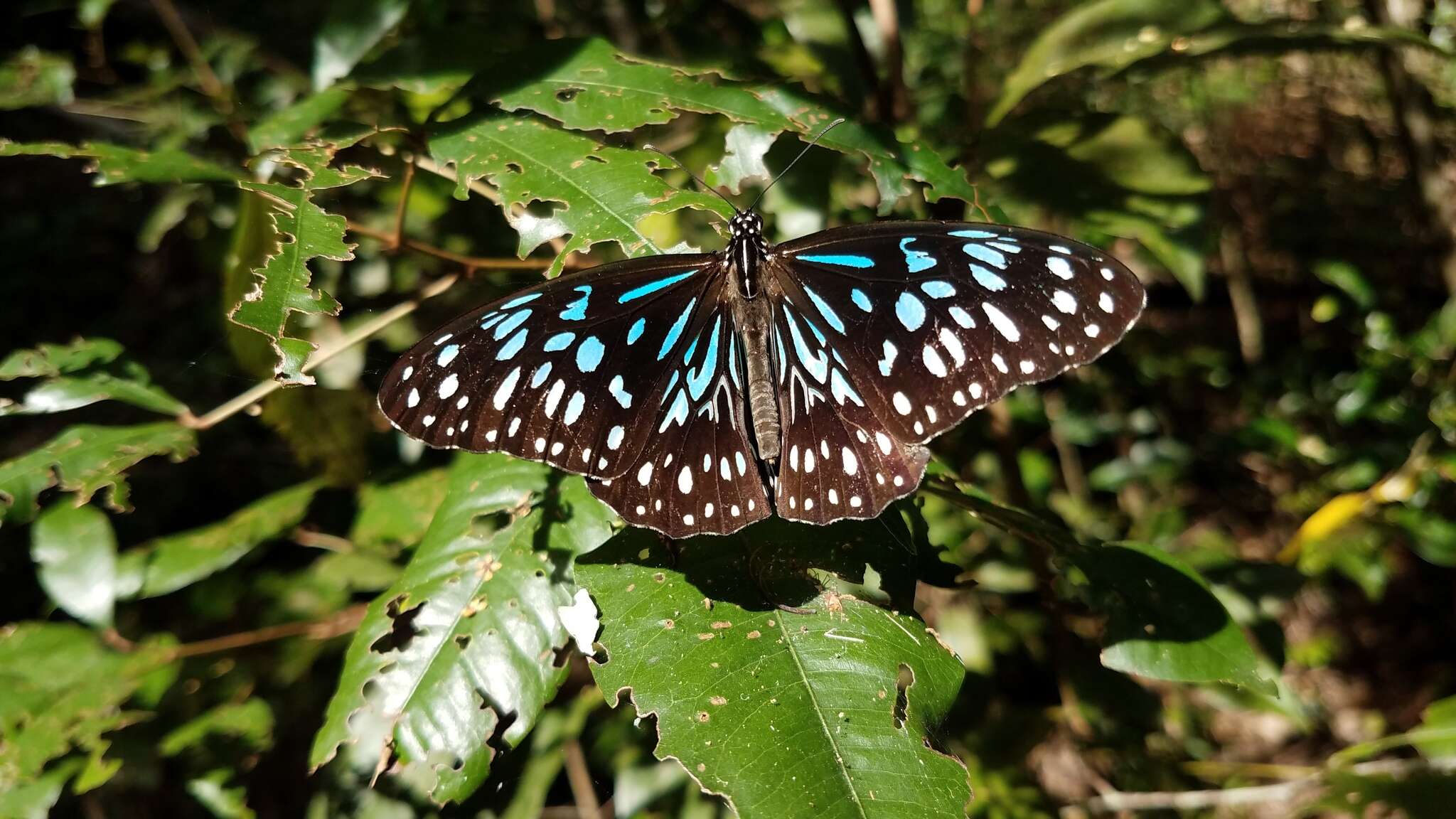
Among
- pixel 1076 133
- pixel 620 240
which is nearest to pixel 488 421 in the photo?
pixel 620 240

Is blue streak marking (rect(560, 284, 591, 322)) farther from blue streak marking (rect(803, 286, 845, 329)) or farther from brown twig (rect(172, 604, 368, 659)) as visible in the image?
brown twig (rect(172, 604, 368, 659))

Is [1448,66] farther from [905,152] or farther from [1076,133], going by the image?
[905,152]

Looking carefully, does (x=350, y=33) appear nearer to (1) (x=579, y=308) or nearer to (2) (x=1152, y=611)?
(1) (x=579, y=308)

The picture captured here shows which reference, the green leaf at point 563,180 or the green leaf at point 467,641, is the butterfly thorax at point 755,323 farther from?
the green leaf at point 467,641

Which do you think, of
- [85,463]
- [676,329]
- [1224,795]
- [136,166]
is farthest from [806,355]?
[1224,795]

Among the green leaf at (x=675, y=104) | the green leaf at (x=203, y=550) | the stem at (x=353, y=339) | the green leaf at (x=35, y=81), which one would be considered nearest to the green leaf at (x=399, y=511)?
the green leaf at (x=203, y=550)

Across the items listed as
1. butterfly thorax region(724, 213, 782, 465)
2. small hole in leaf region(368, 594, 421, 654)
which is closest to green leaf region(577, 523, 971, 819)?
butterfly thorax region(724, 213, 782, 465)

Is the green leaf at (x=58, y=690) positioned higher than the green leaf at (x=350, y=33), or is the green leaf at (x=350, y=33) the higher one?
the green leaf at (x=350, y=33)
